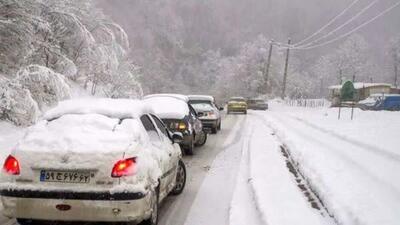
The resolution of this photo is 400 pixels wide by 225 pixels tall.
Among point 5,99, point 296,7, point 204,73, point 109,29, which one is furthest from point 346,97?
point 296,7

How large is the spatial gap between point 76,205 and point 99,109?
4.80ft

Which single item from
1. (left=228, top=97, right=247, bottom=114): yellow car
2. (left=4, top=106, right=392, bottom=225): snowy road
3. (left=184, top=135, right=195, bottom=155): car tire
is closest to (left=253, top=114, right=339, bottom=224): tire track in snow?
(left=4, top=106, right=392, bottom=225): snowy road

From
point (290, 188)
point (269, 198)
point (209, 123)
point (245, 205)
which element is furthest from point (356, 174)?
point (209, 123)

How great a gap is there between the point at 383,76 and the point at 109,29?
10655cm

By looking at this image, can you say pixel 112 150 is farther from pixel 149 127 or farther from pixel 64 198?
pixel 149 127

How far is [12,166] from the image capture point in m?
5.88

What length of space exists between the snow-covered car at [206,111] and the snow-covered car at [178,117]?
17.7 ft

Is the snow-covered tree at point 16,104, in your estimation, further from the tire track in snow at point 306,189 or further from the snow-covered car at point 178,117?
the tire track in snow at point 306,189

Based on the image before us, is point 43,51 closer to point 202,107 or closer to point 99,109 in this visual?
point 202,107

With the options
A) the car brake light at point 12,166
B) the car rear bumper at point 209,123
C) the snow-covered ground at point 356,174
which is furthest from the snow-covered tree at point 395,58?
the car brake light at point 12,166

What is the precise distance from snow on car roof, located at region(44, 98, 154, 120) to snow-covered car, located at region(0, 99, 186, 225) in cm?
31

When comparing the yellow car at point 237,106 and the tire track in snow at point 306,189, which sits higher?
the tire track in snow at point 306,189

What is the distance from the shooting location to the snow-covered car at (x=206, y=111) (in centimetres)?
2094

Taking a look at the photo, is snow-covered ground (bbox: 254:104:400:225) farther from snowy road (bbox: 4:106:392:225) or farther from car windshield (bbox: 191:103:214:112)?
car windshield (bbox: 191:103:214:112)
